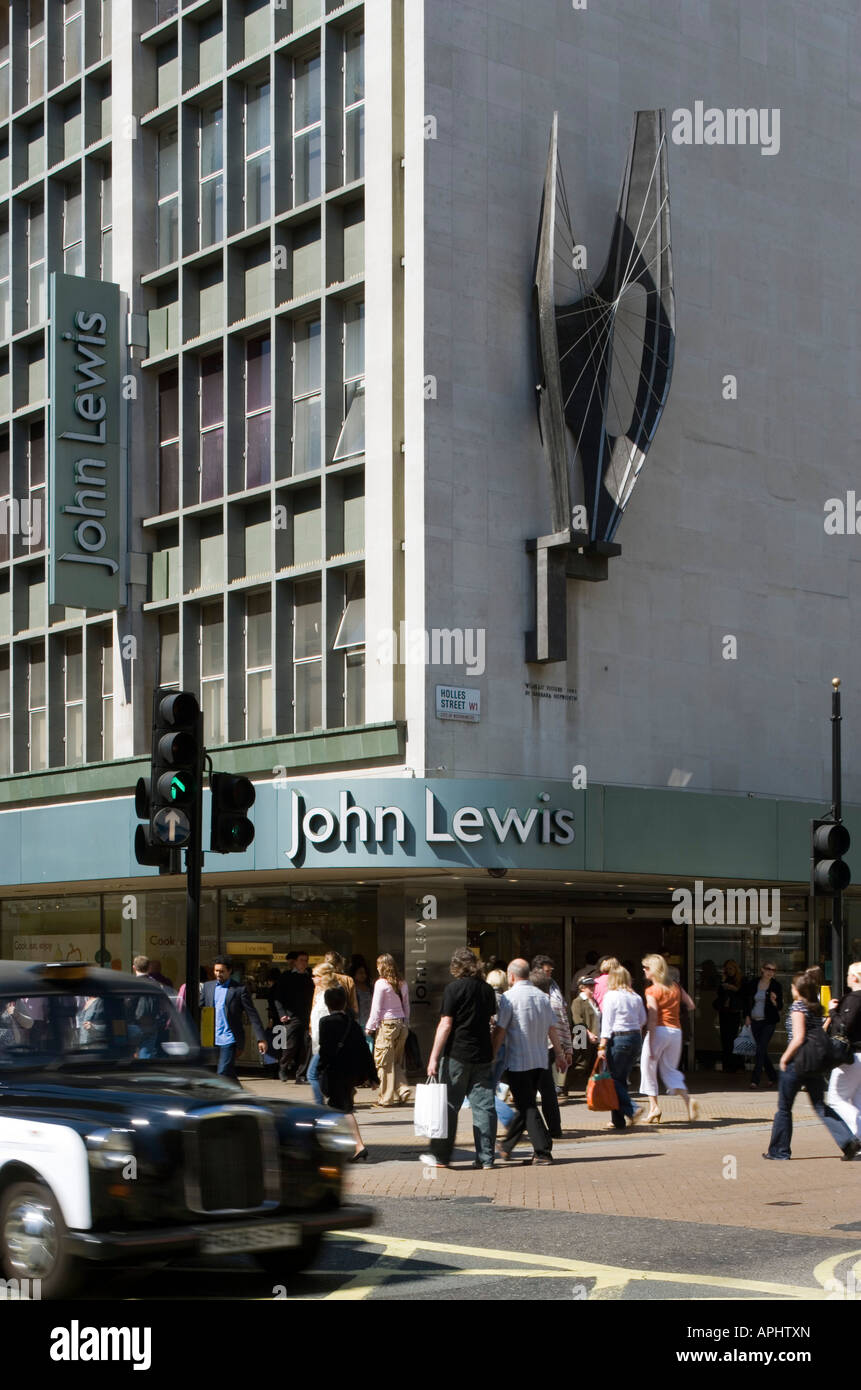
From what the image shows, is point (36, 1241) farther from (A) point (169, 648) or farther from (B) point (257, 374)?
(A) point (169, 648)

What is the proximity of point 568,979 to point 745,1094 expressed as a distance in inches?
176

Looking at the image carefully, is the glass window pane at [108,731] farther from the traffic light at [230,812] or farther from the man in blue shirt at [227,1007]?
the traffic light at [230,812]

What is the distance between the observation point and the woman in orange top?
19.6m

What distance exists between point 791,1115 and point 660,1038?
13.2 feet

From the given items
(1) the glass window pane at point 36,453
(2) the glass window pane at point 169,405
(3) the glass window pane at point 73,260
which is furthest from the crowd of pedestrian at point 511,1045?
(3) the glass window pane at point 73,260

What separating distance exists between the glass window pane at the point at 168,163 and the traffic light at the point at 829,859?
16.2 meters

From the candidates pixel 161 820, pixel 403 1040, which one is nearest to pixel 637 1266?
pixel 161 820

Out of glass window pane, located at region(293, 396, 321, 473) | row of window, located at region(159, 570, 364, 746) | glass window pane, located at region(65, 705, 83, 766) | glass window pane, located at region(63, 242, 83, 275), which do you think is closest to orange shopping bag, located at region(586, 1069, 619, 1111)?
row of window, located at region(159, 570, 364, 746)

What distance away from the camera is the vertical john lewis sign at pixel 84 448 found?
28.0 metres

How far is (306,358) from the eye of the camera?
2720 centimetres

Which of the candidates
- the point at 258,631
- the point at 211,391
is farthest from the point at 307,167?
the point at 258,631

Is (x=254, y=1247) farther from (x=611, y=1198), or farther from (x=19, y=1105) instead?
(x=611, y=1198)

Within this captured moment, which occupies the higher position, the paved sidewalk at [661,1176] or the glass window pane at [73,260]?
Answer: the glass window pane at [73,260]
